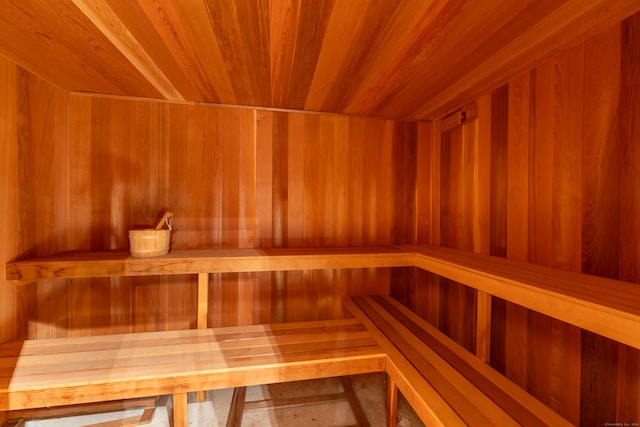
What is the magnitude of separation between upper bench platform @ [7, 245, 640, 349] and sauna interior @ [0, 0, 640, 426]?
172mm

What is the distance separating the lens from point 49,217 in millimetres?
1473

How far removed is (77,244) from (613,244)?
2.74 metres

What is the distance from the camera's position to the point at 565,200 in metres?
1.11

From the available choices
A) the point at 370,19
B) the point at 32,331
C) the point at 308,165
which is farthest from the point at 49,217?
the point at 370,19

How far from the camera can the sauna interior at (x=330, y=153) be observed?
961mm

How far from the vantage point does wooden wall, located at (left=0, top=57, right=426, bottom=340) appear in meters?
1.44

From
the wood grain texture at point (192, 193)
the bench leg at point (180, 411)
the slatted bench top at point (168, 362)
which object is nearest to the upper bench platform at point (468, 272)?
the wood grain texture at point (192, 193)

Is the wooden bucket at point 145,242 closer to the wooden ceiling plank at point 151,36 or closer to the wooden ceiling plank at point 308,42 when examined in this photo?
the wooden ceiling plank at point 151,36

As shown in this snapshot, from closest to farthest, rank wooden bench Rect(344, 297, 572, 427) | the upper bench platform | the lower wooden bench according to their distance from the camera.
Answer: the upper bench platform < wooden bench Rect(344, 297, 572, 427) < the lower wooden bench

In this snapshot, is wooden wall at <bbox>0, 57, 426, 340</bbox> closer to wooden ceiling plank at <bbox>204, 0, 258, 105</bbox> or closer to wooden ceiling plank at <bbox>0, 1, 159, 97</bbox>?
wooden ceiling plank at <bbox>0, 1, 159, 97</bbox>

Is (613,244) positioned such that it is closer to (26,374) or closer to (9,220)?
(26,374)

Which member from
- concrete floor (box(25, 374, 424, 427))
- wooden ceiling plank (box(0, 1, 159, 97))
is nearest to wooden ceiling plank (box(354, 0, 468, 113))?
wooden ceiling plank (box(0, 1, 159, 97))

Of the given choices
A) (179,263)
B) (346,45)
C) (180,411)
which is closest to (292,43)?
(346,45)

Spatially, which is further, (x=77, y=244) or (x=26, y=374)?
(x=77, y=244)
